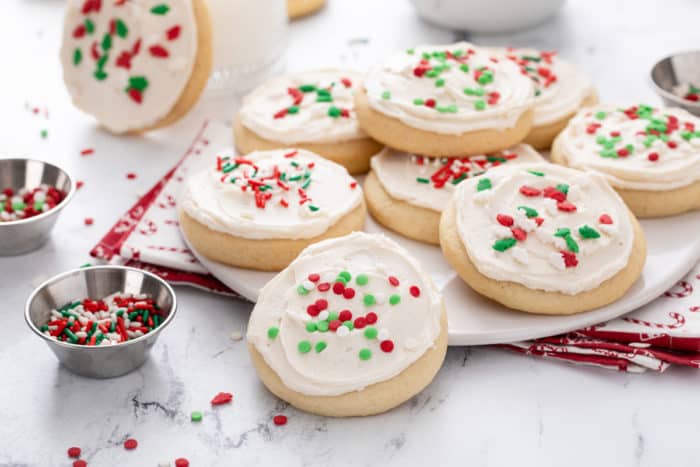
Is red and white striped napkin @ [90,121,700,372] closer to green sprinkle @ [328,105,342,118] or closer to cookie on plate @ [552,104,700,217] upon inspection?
cookie on plate @ [552,104,700,217]

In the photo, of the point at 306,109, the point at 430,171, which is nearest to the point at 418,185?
the point at 430,171

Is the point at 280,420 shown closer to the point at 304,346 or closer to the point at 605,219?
the point at 304,346

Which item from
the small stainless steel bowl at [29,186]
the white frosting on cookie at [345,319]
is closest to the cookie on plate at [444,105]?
the white frosting on cookie at [345,319]

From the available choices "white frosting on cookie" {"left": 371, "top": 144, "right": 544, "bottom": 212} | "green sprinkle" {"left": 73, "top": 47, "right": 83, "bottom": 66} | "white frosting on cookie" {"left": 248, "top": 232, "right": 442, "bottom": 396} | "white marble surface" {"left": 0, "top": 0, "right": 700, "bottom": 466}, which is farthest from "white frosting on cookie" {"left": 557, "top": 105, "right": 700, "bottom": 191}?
"green sprinkle" {"left": 73, "top": 47, "right": 83, "bottom": 66}

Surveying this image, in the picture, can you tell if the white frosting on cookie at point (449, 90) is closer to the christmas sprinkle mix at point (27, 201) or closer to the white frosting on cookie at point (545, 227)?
the white frosting on cookie at point (545, 227)

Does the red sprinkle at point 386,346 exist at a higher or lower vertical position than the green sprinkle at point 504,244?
lower

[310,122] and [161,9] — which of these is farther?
[161,9]
